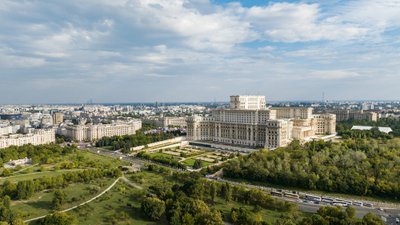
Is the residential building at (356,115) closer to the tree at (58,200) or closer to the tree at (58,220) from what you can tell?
the tree at (58,200)

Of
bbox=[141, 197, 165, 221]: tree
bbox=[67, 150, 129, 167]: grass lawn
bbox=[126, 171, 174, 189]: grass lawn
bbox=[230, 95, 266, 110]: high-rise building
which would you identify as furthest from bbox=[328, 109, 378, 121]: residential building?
bbox=[141, 197, 165, 221]: tree

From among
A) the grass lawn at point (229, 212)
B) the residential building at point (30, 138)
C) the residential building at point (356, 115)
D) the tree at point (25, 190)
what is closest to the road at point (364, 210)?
the grass lawn at point (229, 212)

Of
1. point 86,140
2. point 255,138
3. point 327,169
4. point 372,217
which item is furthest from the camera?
point 86,140

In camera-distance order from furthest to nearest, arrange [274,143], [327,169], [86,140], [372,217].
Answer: [86,140]
[274,143]
[327,169]
[372,217]

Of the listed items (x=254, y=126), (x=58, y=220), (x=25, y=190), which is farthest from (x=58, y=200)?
(x=254, y=126)

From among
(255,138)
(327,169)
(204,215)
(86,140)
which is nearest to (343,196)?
(327,169)

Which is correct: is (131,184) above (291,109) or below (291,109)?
below

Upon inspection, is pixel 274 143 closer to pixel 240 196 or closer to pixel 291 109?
pixel 291 109

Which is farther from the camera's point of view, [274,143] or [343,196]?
[274,143]
